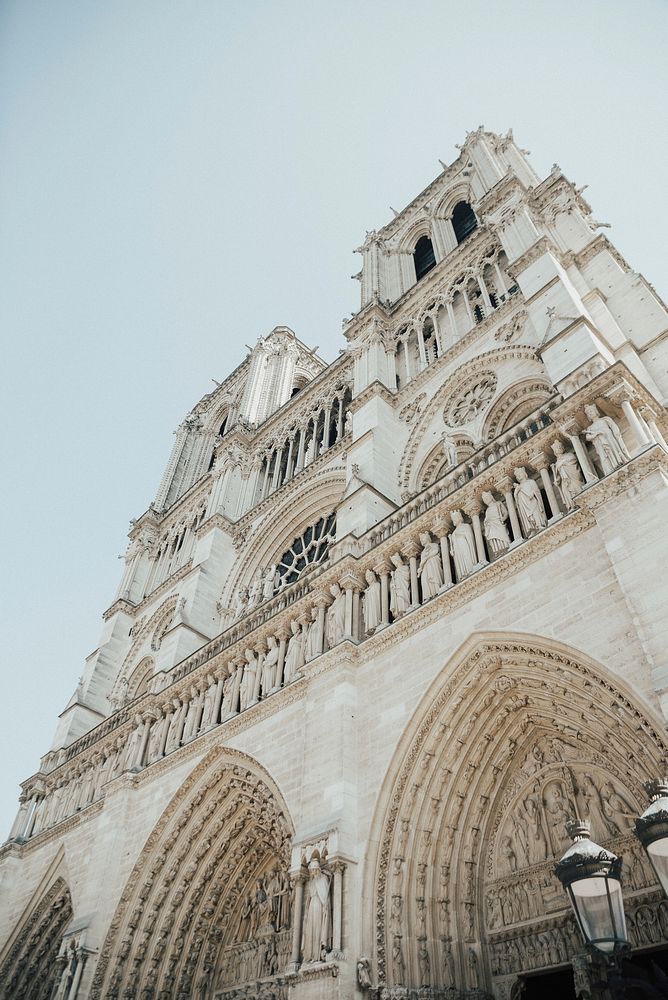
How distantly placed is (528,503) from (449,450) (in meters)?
3.80

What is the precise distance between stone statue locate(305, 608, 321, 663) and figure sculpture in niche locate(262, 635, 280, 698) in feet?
2.49

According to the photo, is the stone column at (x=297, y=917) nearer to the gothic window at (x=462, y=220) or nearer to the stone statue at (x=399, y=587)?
the stone statue at (x=399, y=587)

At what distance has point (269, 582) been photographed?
15570 millimetres

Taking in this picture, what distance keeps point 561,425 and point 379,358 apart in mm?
8263

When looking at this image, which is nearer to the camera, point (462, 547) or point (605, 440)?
point (605, 440)

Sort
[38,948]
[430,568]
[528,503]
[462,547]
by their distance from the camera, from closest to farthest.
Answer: [528,503] < [462,547] < [430,568] < [38,948]

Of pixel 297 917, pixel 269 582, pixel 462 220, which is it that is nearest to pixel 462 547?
pixel 297 917

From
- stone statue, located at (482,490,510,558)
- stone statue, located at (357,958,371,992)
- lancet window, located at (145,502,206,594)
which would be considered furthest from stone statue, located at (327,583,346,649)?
lancet window, located at (145,502,206,594)

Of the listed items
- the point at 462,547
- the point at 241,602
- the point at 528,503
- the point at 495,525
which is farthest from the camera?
the point at 241,602

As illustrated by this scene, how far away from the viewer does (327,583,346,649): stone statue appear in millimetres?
9938

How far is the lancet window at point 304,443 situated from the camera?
17869 mm

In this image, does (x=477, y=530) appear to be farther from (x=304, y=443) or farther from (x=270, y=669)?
(x=304, y=443)

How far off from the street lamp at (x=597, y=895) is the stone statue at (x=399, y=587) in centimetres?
566

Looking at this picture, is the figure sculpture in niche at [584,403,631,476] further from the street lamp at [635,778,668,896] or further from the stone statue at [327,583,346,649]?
the street lamp at [635,778,668,896]
